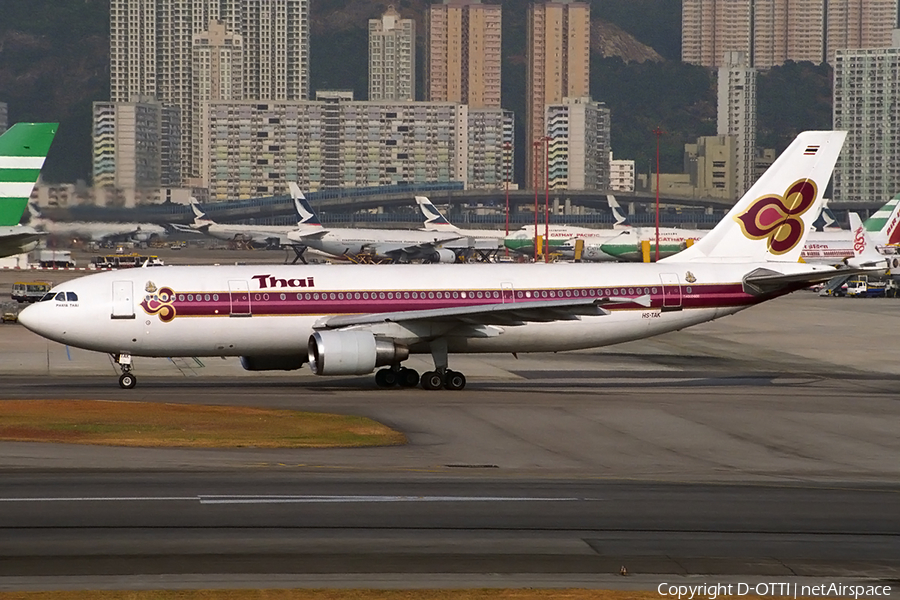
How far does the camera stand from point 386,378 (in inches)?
1682

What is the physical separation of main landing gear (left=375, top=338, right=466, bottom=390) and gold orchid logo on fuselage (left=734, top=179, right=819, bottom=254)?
11.3 meters

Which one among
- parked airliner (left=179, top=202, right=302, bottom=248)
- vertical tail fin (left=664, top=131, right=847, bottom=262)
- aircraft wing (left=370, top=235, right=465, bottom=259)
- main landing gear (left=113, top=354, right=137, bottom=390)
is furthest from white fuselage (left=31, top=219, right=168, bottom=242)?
parked airliner (left=179, top=202, right=302, bottom=248)

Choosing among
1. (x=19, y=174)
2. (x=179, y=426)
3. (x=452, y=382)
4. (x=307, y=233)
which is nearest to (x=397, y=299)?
(x=452, y=382)

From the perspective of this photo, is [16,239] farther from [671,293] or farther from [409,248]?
[409,248]

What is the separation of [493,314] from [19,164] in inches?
634

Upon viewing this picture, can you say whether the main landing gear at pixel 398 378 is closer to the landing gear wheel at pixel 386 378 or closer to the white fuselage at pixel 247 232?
the landing gear wheel at pixel 386 378

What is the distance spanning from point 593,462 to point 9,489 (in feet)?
38.6

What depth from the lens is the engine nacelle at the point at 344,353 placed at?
38906 mm

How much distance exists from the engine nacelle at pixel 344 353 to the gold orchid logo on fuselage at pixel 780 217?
549 inches

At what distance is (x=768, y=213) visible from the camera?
152ft

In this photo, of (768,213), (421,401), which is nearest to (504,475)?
(421,401)

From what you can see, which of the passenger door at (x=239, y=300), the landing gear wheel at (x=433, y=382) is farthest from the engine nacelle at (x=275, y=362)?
the landing gear wheel at (x=433, y=382)

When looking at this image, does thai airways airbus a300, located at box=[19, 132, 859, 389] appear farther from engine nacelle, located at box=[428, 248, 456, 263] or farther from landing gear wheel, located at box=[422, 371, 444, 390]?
engine nacelle, located at box=[428, 248, 456, 263]

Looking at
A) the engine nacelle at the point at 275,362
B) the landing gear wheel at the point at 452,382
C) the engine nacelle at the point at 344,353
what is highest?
the engine nacelle at the point at 344,353
